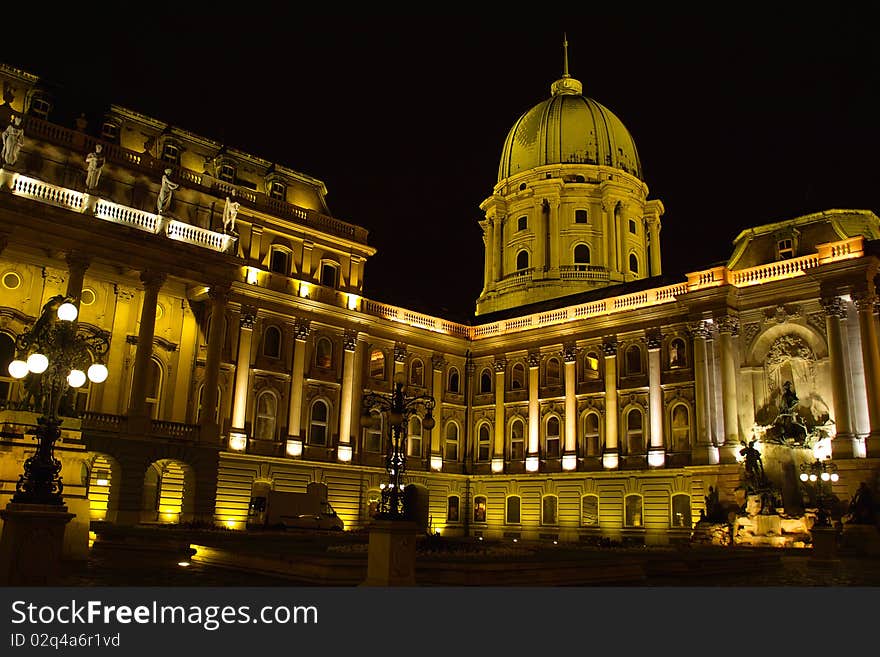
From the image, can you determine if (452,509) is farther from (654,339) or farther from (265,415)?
(654,339)

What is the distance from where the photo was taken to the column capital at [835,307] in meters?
36.5

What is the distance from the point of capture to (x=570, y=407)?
46.5 metres

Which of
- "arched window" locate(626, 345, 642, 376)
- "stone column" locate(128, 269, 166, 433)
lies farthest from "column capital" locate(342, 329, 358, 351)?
"arched window" locate(626, 345, 642, 376)

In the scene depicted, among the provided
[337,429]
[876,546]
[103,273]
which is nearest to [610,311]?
[337,429]

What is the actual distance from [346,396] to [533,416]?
1169cm

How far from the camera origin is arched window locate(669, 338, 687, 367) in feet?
140

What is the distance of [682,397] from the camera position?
42219 mm

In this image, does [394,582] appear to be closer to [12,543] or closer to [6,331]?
[12,543]

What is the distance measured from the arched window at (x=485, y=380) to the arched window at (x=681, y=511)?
14.8m

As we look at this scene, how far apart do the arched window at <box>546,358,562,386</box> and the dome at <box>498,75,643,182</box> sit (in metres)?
21.9

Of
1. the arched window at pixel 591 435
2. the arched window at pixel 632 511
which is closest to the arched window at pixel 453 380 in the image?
the arched window at pixel 591 435

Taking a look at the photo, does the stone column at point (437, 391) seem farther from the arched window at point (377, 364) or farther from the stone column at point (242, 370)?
the stone column at point (242, 370)

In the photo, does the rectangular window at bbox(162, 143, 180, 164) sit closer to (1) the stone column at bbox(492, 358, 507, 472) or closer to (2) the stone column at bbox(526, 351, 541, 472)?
(1) the stone column at bbox(492, 358, 507, 472)

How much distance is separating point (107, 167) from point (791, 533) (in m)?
35.2
